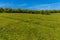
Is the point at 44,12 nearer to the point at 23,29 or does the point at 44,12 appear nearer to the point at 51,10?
the point at 51,10

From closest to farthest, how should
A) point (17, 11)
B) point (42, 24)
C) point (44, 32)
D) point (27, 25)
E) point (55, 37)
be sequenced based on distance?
point (55, 37) < point (44, 32) < point (27, 25) < point (42, 24) < point (17, 11)

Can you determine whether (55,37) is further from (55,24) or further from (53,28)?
(55,24)

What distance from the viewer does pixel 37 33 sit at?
25.3 meters

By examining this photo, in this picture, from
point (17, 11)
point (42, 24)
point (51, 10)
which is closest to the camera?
point (42, 24)

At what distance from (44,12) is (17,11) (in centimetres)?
578

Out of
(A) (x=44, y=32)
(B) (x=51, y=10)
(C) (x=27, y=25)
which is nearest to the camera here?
(A) (x=44, y=32)

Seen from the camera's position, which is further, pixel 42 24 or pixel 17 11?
pixel 17 11

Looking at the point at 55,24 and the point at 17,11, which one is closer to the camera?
the point at 55,24

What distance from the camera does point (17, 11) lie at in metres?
38.3

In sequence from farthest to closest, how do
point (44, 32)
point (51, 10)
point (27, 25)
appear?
point (51, 10) → point (27, 25) → point (44, 32)

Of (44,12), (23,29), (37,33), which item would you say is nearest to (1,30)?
(23,29)

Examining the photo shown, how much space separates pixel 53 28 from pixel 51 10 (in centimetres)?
1618

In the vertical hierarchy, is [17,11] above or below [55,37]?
above

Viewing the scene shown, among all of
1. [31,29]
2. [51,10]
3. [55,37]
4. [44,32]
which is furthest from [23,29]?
[51,10]
